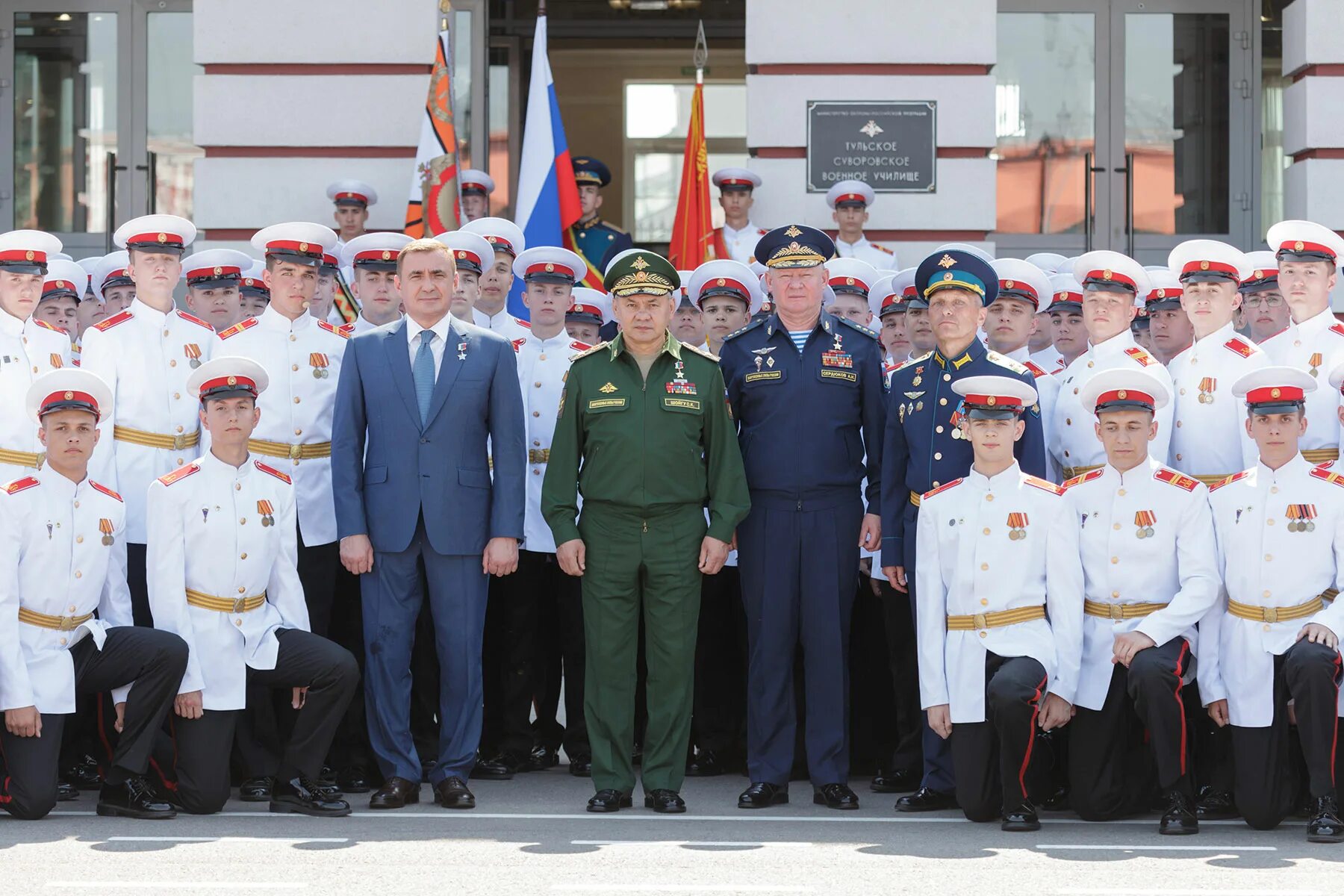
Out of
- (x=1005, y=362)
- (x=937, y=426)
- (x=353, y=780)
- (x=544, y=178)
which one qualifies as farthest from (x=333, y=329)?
(x=544, y=178)

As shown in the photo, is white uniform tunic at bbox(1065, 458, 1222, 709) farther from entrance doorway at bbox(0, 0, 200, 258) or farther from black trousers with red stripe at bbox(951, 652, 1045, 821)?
entrance doorway at bbox(0, 0, 200, 258)

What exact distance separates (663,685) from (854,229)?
14.6 feet

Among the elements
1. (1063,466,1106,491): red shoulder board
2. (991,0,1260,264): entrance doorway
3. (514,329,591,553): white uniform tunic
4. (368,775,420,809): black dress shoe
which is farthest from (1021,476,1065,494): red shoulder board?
(991,0,1260,264): entrance doorway

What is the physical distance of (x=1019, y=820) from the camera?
6.97 meters

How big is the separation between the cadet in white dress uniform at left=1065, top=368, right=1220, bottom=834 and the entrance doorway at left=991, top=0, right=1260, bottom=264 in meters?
5.55

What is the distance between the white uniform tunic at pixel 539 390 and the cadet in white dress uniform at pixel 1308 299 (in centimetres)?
299

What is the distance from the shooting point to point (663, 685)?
7355mm

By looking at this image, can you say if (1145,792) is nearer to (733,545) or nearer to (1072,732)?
(1072,732)

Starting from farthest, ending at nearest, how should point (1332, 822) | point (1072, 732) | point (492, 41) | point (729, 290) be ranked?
point (492, 41) → point (729, 290) → point (1072, 732) → point (1332, 822)

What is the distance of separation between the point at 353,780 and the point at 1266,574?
3.62 metres

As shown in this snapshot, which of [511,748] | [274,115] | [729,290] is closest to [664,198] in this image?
[274,115]

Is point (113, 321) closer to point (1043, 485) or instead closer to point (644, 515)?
point (644, 515)

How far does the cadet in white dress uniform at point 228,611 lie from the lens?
23.8ft

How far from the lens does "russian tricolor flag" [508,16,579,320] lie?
11.3 m
